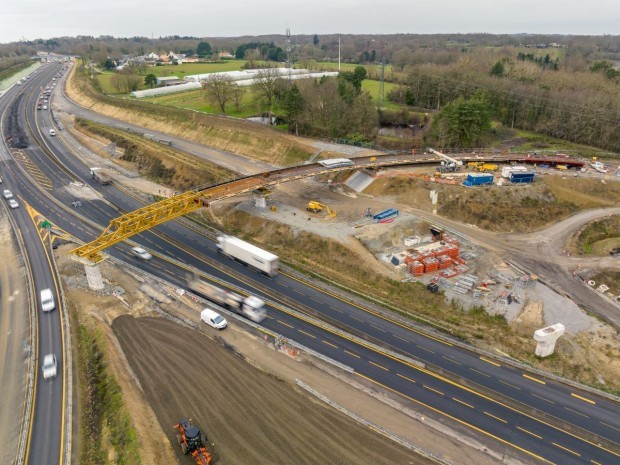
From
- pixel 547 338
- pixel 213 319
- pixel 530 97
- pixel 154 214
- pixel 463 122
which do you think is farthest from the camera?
pixel 530 97

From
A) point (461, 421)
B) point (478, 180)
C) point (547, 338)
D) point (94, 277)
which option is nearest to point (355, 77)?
point (478, 180)

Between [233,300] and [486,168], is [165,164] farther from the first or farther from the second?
[486,168]

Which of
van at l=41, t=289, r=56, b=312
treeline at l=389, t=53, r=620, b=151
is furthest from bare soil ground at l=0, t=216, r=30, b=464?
treeline at l=389, t=53, r=620, b=151

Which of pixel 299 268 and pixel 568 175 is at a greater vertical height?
pixel 568 175

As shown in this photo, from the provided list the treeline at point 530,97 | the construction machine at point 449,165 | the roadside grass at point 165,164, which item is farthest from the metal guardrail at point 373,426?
the treeline at point 530,97

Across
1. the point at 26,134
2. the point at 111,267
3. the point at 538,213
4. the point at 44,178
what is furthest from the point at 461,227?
the point at 26,134

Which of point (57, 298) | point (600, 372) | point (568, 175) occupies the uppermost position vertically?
point (568, 175)

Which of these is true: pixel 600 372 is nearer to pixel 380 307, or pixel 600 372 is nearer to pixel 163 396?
pixel 380 307
